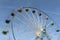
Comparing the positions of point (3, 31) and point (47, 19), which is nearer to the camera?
point (3, 31)

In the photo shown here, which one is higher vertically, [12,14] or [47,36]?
[12,14]

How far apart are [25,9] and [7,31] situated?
3.69 meters

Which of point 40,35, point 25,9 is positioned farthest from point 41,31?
point 25,9

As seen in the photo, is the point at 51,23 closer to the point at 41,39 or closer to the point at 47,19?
the point at 47,19

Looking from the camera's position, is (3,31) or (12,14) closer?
(3,31)

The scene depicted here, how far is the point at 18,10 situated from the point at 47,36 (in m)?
4.20

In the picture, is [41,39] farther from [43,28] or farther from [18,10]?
[18,10]

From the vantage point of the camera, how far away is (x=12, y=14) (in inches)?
984

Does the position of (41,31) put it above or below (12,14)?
below

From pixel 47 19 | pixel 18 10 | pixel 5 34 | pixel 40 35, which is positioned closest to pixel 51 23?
pixel 47 19

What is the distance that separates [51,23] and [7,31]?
18.6ft

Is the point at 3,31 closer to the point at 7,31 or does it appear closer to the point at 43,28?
the point at 7,31

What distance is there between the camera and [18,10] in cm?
2514

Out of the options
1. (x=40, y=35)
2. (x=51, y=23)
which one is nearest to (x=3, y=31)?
(x=40, y=35)
